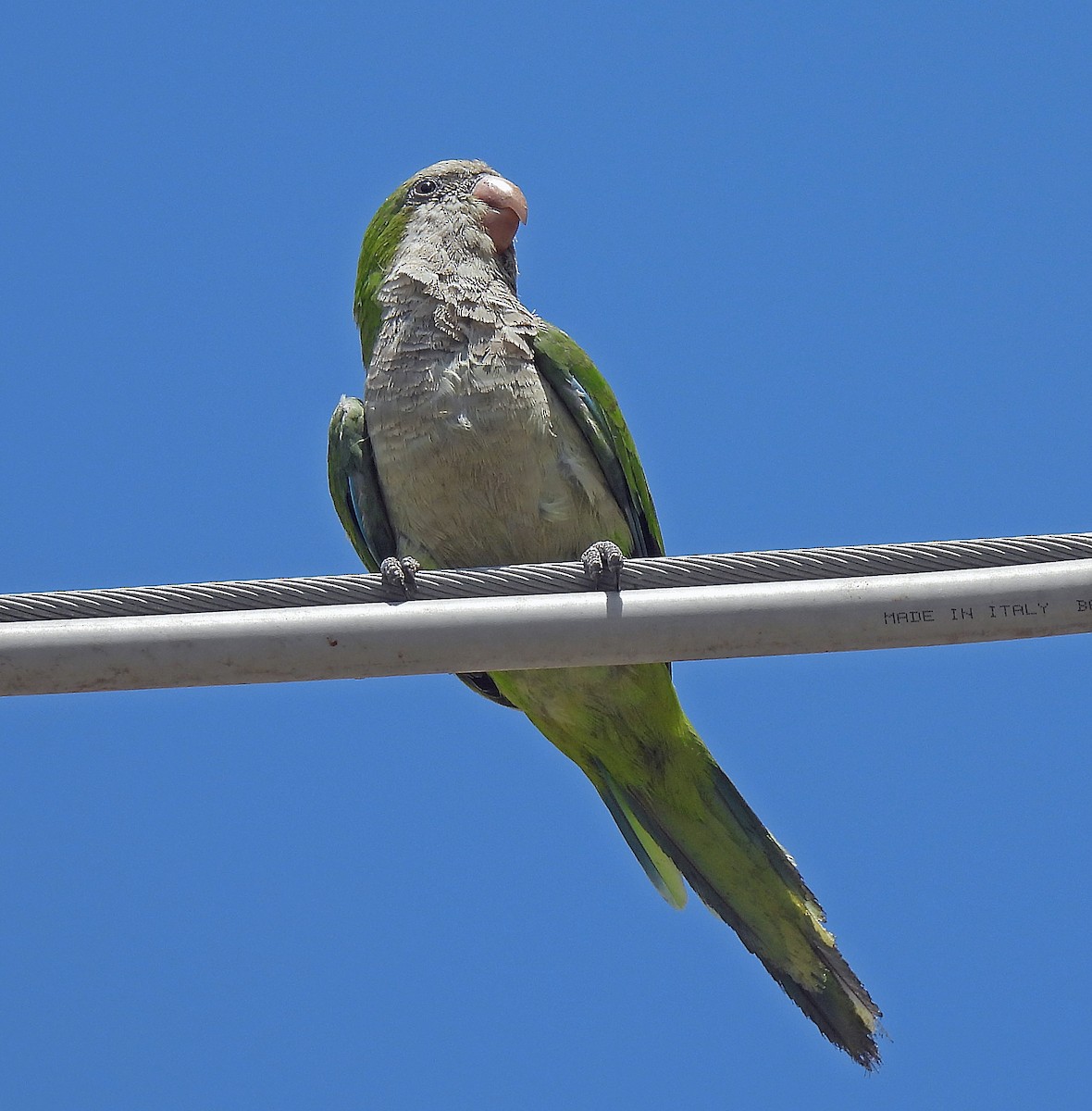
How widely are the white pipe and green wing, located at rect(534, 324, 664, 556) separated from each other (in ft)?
5.91

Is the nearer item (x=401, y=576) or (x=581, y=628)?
(x=581, y=628)

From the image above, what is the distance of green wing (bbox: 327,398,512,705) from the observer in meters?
5.32

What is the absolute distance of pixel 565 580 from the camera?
361 centimetres

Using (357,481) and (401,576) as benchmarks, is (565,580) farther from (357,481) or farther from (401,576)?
(357,481)

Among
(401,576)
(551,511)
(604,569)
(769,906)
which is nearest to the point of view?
(604,569)

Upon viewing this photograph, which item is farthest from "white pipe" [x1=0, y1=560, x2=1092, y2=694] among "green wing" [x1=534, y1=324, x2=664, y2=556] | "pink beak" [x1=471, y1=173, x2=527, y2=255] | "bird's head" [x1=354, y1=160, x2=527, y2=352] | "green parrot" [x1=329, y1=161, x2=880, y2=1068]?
"pink beak" [x1=471, y1=173, x2=527, y2=255]

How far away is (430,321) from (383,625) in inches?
83.7

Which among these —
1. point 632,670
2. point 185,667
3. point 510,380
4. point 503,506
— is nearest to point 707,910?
point 632,670

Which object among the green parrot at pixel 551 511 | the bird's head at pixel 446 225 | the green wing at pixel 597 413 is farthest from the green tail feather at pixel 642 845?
the bird's head at pixel 446 225

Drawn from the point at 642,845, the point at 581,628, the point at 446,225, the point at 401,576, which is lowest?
the point at 581,628

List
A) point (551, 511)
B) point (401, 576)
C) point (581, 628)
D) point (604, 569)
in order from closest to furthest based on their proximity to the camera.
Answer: point (581, 628) → point (604, 569) → point (401, 576) → point (551, 511)

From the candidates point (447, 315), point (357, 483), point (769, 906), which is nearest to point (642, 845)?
point (769, 906)

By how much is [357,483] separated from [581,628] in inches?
82.8

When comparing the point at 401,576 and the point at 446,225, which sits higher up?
the point at 446,225
